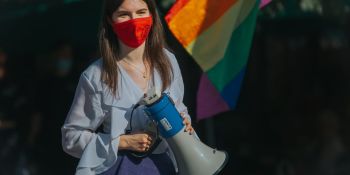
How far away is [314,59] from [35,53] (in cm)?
271

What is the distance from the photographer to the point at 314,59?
28.8ft

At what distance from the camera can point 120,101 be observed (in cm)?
353

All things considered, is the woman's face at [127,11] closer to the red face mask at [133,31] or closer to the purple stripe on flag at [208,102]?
the red face mask at [133,31]

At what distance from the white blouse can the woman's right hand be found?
0.08 ft

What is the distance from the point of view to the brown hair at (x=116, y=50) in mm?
3539

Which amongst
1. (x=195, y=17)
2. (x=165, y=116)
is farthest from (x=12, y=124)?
(x=165, y=116)

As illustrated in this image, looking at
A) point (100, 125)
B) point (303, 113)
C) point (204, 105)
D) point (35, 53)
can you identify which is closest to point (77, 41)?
point (35, 53)

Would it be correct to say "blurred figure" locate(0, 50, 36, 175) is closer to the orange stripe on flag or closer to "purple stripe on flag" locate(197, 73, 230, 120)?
"purple stripe on flag" locate(197, 73, 230, 120)

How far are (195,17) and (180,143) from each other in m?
1.36

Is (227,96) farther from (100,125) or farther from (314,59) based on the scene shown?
(314,59)

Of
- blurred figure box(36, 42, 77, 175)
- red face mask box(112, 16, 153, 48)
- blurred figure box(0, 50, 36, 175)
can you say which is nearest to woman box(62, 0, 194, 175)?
red face mask box(112, 16, 153, 48)

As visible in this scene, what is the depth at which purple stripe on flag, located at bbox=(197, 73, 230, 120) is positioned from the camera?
16.6 feet

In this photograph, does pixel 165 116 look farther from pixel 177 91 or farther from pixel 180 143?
pixel 177 91

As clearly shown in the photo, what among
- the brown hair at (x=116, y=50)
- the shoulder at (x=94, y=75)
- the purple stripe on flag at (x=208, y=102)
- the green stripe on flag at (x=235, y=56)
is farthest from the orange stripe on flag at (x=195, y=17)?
the shoulder at (x=94, y=75)
